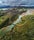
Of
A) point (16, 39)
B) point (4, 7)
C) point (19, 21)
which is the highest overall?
point (4, 7)

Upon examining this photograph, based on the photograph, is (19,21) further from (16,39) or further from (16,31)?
(16,39)

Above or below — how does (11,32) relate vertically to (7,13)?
below

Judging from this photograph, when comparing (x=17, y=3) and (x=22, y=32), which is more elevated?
(x=17, y=3)

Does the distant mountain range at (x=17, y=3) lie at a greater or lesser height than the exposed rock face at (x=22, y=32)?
greater

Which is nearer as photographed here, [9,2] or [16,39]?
[16,39]

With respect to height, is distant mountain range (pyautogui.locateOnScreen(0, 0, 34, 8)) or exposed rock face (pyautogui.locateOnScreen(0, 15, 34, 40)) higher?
distant mountain range (pyautogui.locateOnScreen(0, 0, 34, 8))

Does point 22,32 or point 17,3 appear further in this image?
Result: point 17,3

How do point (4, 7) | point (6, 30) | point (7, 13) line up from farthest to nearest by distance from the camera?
point (4, 7) → point (7, 13) → point (6, 30)

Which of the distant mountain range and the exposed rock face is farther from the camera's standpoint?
the distant mountain range

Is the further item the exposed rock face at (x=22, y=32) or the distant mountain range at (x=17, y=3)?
the distant mountain range at (x=17, y=3)

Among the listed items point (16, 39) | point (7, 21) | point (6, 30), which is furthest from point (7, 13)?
point (16, 39)

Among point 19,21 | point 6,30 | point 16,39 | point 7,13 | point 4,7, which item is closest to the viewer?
point 16,39
